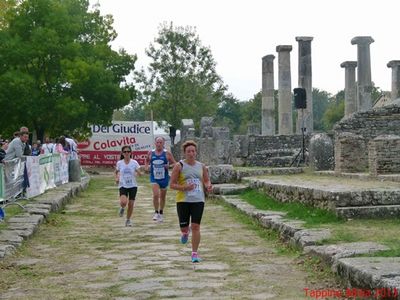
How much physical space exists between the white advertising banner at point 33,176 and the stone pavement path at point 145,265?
10.0ft

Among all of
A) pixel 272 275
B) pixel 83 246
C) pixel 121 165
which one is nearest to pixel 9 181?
pixel 121 165

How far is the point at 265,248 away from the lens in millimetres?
9734

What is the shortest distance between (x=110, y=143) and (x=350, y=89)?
14502mm

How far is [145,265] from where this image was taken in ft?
27.6

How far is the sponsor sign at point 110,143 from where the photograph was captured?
38250mm

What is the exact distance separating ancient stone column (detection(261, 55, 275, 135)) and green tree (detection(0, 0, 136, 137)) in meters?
11.4

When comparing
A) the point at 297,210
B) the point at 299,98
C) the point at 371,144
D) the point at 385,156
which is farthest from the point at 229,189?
the point at 299,98

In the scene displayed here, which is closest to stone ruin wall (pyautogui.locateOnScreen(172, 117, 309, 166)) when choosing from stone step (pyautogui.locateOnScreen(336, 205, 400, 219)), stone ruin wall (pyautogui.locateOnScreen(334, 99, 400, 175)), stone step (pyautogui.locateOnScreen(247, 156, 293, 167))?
stone step (pyautogui.locateOnScreen(247, 156, 293, 167))

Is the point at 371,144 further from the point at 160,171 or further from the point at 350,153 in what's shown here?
the point at 160,171

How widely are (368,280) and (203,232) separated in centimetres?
580

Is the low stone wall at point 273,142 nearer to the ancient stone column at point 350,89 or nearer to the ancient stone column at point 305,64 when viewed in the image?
the ancient stone column at point 305,64

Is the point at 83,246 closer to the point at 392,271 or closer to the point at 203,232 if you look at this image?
the point at 203,232

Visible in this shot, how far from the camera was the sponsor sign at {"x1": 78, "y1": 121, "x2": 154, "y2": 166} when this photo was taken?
125 ft

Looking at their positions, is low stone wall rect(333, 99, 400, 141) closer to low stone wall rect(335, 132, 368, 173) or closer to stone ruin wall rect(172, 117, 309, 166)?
stone ruin wall rect(172, 117, 309, 166)
